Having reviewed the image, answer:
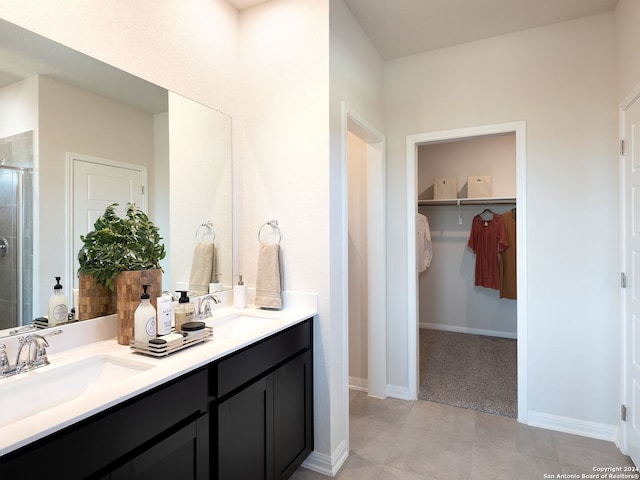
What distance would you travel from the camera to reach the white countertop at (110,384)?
0.89 meters

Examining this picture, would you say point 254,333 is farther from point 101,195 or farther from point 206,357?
point 101,195

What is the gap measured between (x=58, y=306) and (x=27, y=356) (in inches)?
9.5

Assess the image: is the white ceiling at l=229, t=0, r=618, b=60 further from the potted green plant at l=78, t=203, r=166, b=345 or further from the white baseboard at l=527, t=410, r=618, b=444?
the white baseboard at l=527, t=410, r=618, b=444

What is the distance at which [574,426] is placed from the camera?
8.09 ft

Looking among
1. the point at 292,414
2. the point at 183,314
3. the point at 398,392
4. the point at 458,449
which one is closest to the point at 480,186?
the point at 398,392

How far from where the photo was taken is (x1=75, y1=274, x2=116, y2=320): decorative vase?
150cm

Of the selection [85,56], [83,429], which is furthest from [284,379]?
[85,56]

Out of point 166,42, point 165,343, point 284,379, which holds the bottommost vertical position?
point 284,379

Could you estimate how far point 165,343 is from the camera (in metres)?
1.41

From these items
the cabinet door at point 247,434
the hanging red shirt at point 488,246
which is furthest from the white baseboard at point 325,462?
the hanging red shirt at point 488,246

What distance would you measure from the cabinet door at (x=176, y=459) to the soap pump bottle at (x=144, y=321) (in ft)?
1.28

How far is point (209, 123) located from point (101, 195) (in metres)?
0.82

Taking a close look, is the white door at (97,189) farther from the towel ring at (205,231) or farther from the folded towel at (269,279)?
the folded towel at (269,279)

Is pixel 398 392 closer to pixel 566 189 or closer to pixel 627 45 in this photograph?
pixel 566 189
